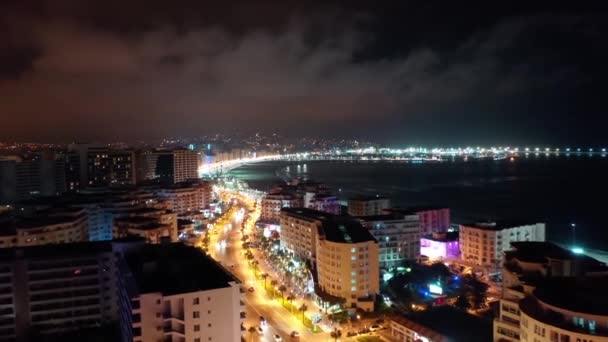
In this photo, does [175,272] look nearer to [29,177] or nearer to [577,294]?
[577,294]

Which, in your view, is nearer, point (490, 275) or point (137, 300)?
point (137, 300)

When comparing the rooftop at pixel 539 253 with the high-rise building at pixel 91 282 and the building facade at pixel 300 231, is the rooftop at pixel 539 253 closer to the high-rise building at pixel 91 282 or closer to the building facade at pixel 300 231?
the high-rise building at pixel 91 282

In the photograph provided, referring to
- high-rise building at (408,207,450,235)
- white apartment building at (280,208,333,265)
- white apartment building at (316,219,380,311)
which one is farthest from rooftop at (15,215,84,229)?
high-rise building at (408,207,450,235)

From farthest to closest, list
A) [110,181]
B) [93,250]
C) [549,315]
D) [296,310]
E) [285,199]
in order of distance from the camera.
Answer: [110,181] < [285,199] < [296,310] < [93,250] < [549,315]

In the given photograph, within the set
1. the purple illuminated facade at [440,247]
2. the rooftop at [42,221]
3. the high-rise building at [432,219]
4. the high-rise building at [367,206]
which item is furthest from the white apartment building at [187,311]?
the high-rise building at [367,206]

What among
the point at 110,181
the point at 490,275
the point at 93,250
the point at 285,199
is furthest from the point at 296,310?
the point at 110,181

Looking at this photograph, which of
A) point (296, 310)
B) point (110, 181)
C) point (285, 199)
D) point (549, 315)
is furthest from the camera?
point (110, 181)

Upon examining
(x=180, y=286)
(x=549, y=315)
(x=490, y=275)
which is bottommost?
(x=490, y=275)

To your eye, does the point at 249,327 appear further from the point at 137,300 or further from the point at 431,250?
the point at 431,250
